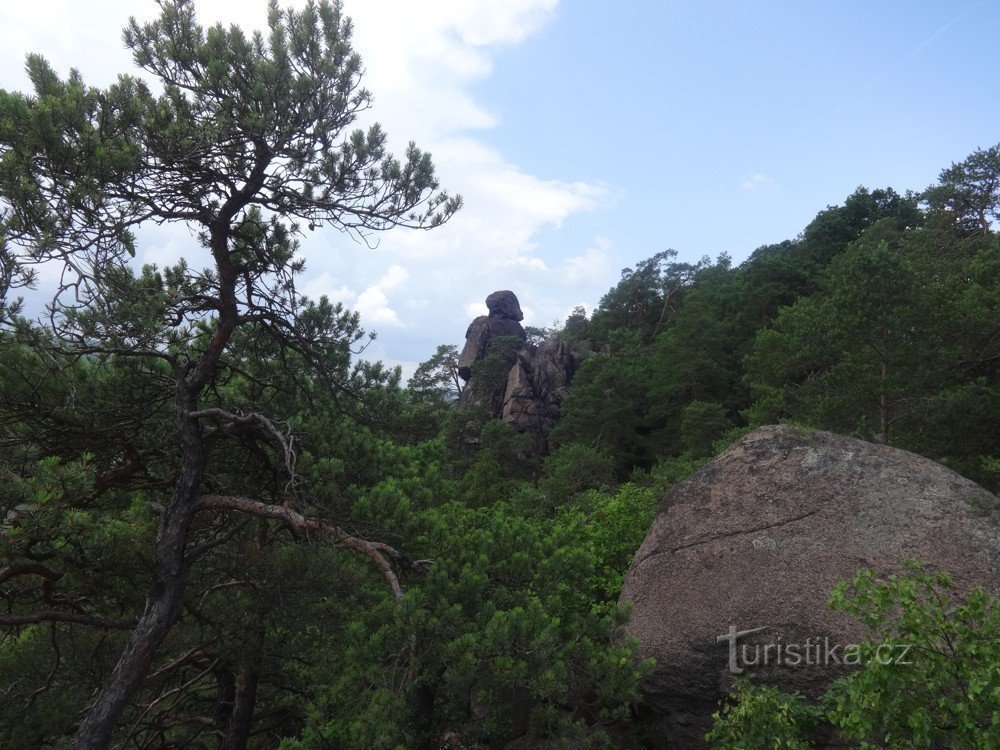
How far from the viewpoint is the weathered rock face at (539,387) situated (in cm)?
3612

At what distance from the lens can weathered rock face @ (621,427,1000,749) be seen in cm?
626

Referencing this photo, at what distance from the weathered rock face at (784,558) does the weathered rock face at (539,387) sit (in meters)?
27.4

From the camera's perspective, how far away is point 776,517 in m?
7.32

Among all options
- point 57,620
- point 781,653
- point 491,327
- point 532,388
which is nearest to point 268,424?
point 57,620

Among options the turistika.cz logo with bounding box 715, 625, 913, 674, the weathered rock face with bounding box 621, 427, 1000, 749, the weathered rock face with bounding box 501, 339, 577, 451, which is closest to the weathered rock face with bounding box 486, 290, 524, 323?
the weathered rock face with bounding box 501, 339, 577, 451

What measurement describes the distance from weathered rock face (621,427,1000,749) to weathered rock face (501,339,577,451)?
89.9 feet

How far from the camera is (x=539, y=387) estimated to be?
38.2 metres

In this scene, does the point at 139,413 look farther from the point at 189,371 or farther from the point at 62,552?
the point at 62,552

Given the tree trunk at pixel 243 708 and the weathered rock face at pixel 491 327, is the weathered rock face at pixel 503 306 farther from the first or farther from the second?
the tree trunk at pixel 243 708

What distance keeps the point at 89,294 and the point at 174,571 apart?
2449 millimetres

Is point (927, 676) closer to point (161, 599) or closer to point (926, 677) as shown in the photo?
point (926, 677)

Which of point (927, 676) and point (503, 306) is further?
point (503, 306)

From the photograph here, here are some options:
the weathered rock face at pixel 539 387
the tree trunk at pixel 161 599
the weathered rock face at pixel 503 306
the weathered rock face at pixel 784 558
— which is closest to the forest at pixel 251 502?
the tree trunk at pixel 161 599

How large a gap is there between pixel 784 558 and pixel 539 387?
31461 millimetres
